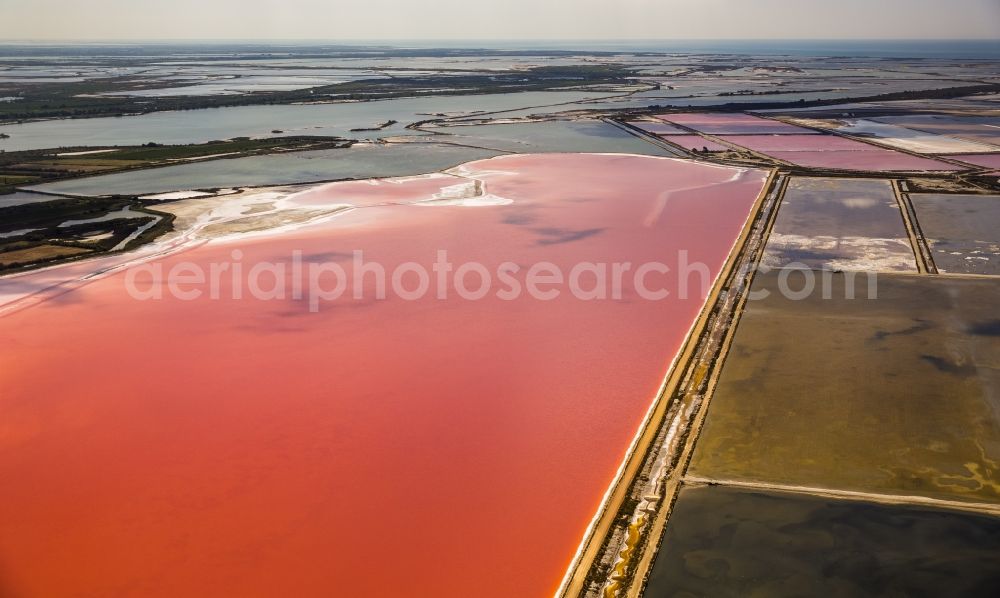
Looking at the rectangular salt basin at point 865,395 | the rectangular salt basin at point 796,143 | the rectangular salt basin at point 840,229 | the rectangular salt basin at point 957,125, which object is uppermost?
the rectangular salt basin at point 957,125

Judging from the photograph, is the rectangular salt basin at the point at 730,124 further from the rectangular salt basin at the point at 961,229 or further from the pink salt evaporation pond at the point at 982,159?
the rectangular salt basin at the point at 961,229

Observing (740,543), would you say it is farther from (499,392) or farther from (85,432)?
(85,432)

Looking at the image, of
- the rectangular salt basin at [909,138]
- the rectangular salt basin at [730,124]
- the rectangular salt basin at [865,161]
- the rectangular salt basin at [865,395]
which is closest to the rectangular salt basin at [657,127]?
the rectangular salt basin at [730,124]

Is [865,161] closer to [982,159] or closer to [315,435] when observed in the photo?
[982,159]

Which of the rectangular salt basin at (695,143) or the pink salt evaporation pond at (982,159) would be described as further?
the rectangular salt basin at (695,143)

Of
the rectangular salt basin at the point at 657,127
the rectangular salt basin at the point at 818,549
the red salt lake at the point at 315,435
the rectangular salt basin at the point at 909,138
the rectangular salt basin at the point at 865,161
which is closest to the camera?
the rectangular salt basin at the point at 818,549

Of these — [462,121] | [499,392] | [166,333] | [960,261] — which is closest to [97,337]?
[166,333]
